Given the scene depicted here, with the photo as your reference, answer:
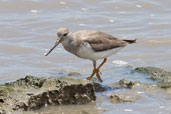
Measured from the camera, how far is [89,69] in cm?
998

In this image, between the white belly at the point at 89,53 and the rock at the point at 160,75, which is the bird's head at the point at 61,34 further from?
the rock at the point at 160,75

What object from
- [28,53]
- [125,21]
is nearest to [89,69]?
[28,53]

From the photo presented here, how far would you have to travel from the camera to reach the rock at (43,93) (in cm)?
655

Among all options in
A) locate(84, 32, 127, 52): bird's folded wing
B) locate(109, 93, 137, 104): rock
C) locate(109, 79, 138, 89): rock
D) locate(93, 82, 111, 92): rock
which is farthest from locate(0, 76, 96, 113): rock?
locate(84, 32, 127, 52): bird's folded wing

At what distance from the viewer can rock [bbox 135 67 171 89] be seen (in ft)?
26.8

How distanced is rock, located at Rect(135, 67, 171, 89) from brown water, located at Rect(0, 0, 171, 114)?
230mm

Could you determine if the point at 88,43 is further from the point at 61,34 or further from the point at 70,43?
the point at 61,34

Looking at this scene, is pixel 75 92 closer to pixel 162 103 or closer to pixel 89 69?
pixel 162 103

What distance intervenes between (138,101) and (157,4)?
7.42 m

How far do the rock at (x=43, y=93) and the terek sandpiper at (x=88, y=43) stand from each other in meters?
1.21

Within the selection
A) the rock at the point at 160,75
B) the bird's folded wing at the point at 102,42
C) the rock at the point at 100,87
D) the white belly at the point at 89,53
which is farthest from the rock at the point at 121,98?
the bird's folded wing at the point at 102,42

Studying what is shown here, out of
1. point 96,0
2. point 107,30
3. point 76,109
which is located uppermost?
point 96,0

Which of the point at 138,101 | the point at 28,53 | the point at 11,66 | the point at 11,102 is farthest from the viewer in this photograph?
the point at 28,53

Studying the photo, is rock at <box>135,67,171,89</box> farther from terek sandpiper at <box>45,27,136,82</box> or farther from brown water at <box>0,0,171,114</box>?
terek sandpiper at <box>45,27,136,82</box>
